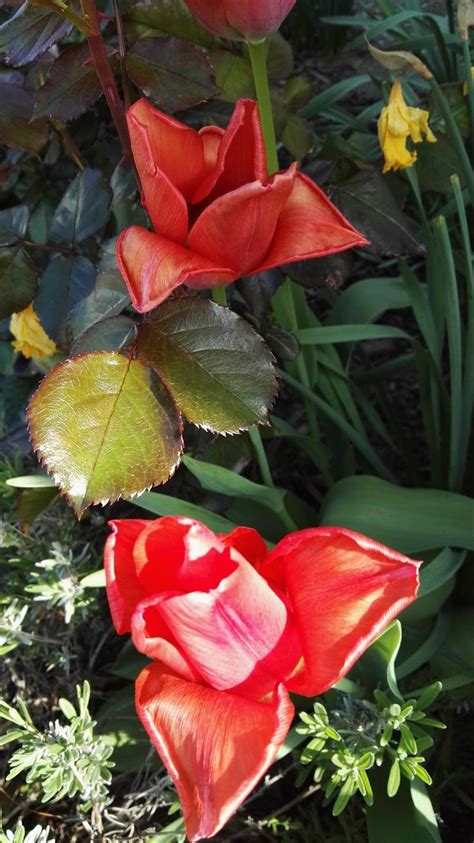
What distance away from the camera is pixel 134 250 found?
0.54 meters

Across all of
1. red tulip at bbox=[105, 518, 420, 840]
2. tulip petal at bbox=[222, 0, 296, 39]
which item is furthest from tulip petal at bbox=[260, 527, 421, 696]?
tulip petal at bbox=[222, 0, 296, 39]

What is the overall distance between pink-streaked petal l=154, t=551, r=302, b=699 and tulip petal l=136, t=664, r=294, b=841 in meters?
0.02

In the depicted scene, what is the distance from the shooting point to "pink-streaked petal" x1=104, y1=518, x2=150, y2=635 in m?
0.53

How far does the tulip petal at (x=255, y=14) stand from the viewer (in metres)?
0.61

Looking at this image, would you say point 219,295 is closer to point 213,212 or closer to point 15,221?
point 213,212

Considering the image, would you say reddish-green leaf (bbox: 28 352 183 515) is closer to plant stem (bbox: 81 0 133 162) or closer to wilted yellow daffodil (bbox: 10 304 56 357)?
plant stem (bbox: 81 0 133 162)

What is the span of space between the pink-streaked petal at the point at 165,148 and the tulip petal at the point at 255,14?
111 millimetres

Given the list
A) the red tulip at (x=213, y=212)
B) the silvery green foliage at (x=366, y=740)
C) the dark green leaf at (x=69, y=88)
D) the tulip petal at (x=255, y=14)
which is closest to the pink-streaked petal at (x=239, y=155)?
the red tulip at (x=213, y=212)

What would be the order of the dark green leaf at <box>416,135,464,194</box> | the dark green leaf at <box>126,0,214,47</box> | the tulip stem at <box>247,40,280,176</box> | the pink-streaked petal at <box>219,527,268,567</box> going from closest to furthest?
the pink-streaked petal at <box>219,527,268,567</box> < the tulip stem at <box>247,40,280,176</box> < the dark green leaf at <box>126,0,214,47</box> < the dark green leaf at <box>416,135,464,194</box>

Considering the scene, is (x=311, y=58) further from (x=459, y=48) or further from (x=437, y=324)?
(x=437, y=324)

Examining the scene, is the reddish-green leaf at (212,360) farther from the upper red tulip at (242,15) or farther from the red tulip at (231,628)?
the upper red tulip at (242,15)

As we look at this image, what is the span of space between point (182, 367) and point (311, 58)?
63.6 inches

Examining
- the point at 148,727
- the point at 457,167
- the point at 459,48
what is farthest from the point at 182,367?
the point at 459,48

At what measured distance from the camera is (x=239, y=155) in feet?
1.83
